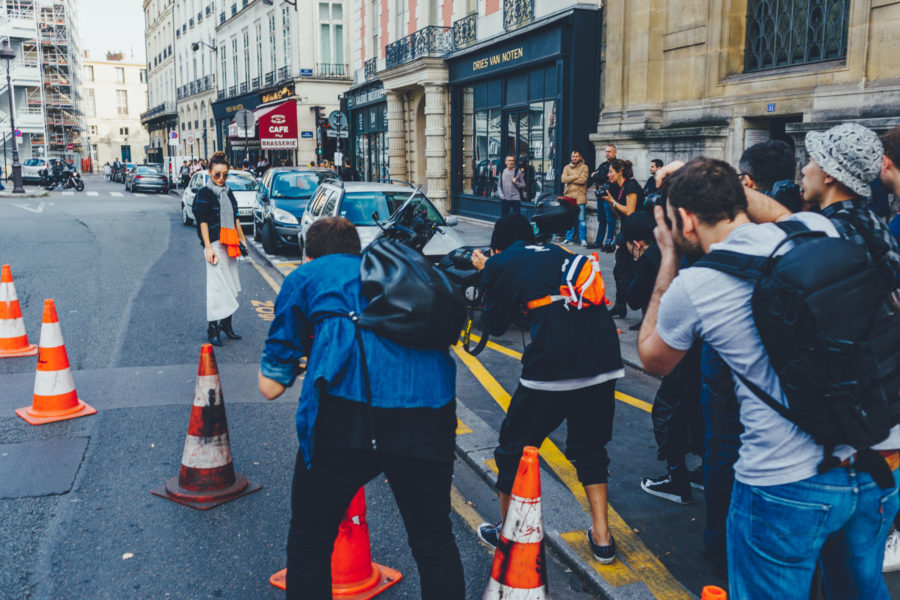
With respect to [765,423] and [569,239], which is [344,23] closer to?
[569,239]

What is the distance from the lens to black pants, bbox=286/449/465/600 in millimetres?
2719

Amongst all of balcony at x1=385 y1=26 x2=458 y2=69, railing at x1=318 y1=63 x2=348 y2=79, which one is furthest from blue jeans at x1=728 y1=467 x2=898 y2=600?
railing at x1=318 y1=63 x2=348 y2=79

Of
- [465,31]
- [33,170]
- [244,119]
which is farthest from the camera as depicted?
[33,170]

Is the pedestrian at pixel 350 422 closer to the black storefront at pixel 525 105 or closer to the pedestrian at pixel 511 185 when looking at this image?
the black storefront at pixel 525 105

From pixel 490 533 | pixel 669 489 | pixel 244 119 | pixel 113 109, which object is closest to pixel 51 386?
pixel 490 533

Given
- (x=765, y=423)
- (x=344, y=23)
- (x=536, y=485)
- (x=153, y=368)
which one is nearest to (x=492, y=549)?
(x=536, y=485)

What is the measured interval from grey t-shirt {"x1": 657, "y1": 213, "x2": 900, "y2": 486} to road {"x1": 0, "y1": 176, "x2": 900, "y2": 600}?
4.96 ft

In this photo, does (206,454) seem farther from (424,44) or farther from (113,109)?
(113,109)

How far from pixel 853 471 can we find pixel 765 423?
0.87 feet

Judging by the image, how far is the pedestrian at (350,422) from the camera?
266 cm

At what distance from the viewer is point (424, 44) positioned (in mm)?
22047

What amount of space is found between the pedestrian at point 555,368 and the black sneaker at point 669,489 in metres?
0.85

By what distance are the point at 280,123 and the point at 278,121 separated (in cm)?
13

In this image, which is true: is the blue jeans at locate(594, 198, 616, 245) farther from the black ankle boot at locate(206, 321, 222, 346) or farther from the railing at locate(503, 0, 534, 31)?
the black ankle boot at locate(206, 321, 222, 346)
